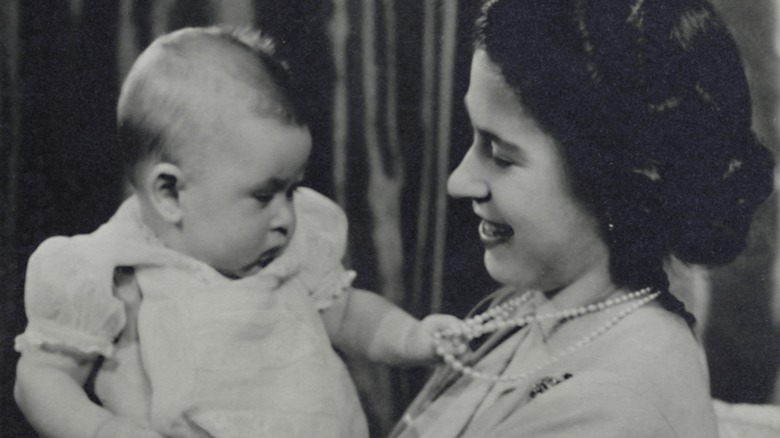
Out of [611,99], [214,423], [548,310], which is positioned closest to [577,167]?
[611,99]

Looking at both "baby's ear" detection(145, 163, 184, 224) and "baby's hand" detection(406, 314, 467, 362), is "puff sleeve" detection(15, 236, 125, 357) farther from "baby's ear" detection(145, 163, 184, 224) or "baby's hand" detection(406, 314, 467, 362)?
"baby's hand" detection(406, 314, 467, 362)

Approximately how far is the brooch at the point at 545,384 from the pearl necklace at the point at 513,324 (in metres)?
0.02

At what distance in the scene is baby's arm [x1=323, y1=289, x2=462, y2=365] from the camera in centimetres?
82

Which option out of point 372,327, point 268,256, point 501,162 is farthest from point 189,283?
point 501,162

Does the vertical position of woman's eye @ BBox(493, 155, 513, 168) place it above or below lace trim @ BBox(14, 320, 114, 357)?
above

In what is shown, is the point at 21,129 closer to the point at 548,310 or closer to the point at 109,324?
the point at 109,324

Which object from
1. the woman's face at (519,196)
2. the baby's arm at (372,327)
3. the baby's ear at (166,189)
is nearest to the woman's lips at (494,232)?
the woman's face at (519,196)

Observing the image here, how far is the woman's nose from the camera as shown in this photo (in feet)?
2.36

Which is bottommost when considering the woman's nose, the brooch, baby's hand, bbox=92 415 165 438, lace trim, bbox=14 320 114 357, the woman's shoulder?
baby's hand, bbox=92 415 165 438

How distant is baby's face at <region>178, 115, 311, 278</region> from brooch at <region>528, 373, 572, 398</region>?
0.91 ft

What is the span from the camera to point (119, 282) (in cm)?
72

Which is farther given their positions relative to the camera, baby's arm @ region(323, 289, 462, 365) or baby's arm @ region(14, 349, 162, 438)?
baby's arm @ region(323, 289, 462, 365)

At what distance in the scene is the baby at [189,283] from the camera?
0.68m

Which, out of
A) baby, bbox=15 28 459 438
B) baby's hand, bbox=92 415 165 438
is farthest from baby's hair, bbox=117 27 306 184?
baby's hand, bbox=92 415 165 438
